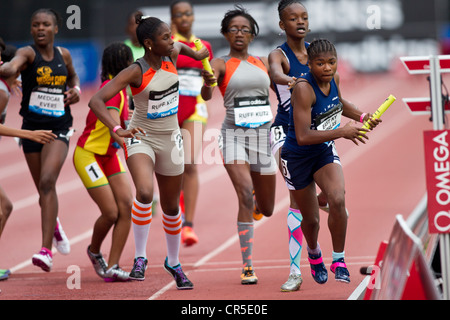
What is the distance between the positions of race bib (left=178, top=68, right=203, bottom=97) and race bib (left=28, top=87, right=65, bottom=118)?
2066mm

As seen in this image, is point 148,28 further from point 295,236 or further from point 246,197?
point 295,236

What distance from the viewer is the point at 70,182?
18.4 m

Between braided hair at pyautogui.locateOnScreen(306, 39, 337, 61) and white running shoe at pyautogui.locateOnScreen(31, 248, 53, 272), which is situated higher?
braided hair at pyautogui.locateOnScreen(306, 39, 337, 61)

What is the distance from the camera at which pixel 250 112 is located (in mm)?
8555

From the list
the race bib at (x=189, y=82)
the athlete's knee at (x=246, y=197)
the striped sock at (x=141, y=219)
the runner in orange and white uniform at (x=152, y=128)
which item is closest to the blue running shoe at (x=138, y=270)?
the runner in orange and white uniform at (x=152, y=128)

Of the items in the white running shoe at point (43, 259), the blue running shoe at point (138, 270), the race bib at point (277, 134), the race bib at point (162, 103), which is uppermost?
the race bib at point (162, 103)

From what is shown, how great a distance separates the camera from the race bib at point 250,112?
8531mm

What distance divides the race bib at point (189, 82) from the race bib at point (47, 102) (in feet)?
6.78

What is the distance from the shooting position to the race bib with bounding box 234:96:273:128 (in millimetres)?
8531

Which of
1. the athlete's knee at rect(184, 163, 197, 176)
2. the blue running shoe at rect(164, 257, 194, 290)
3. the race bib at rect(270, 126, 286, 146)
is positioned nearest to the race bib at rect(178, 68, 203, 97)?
the athlete's knee at rect(184, 163, 197, 176)

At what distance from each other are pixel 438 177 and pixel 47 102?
14.6ft

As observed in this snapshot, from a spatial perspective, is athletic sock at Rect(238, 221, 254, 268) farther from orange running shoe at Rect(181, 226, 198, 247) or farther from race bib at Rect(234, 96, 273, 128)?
orange running shoe at Rect(181, 226, 198, 247)

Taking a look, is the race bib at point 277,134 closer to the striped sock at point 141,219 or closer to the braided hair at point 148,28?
the striped sock at point 141,219
